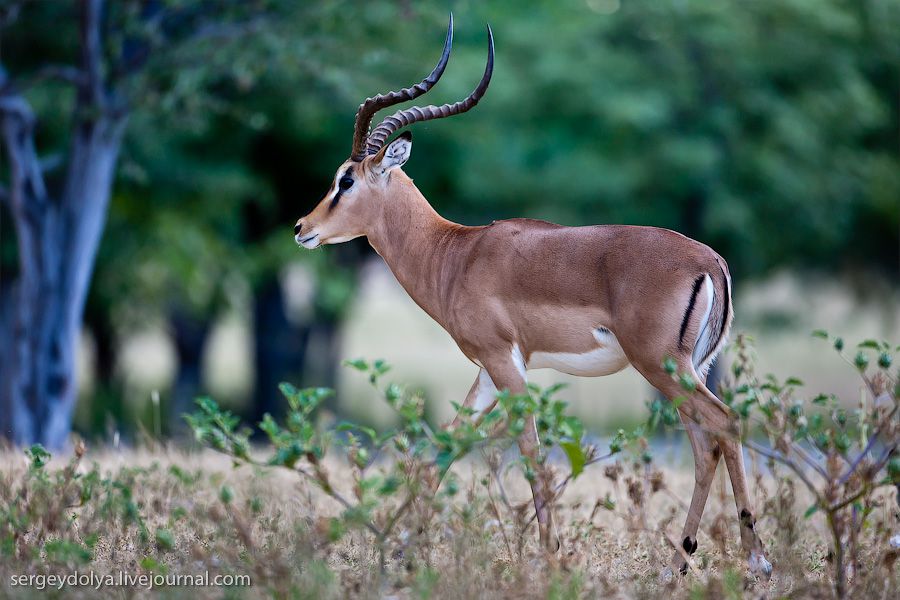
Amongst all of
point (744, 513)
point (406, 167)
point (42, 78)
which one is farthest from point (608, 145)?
point (744, 513)

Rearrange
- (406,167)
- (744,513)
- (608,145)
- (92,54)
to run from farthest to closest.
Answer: (608,145) < (406,167) < (92,54) < (744,513)

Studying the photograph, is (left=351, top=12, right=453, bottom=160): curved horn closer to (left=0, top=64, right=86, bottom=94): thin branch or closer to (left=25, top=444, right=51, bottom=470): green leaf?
(left=25, top=444, right=51, bottom=470): green leaf

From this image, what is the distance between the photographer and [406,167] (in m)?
15.7

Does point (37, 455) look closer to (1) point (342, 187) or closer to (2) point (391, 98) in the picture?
(1) point (342, 187)

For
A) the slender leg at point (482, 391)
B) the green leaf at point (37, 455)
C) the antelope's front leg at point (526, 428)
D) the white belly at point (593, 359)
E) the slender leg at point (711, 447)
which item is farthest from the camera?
the slender leg at point (482, 391)

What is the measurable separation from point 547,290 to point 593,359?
0.39 metres

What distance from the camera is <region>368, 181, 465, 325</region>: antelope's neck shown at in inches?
242

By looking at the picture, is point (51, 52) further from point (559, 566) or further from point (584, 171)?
point (559, 566)

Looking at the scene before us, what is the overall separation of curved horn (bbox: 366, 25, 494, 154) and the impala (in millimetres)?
10

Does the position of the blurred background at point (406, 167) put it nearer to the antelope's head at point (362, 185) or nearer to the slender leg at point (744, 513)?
the antelope's head at point (362, 185)

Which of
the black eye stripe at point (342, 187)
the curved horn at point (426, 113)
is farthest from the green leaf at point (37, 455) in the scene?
the curved horn at point (426, 113)

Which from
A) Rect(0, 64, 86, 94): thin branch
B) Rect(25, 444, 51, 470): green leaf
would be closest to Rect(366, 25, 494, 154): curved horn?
Rect(25, 444, 51, 470): green leaf

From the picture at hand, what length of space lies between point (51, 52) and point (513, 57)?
669 centimetres

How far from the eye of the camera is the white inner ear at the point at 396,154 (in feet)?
20.3
